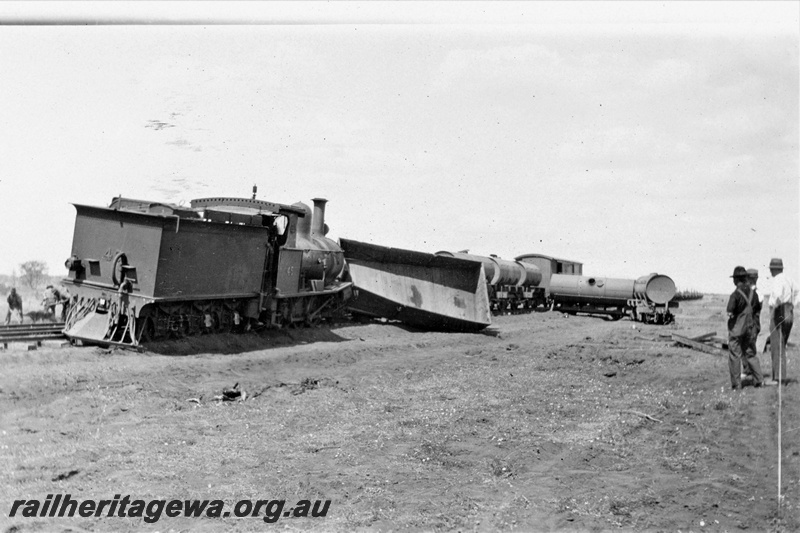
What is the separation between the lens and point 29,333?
37.1 ft

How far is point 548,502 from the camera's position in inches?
202

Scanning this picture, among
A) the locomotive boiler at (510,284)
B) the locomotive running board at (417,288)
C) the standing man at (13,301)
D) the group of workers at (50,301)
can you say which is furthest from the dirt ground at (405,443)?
the locomotive boiler at (510,284)

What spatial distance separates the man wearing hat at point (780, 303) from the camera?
26.0ft

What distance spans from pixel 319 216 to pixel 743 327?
39.3ft

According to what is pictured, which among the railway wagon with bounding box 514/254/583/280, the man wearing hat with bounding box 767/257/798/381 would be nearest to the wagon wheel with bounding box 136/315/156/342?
the man wearing hat with bounding box 767/257/798/381

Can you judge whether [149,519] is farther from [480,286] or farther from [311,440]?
[480,286]

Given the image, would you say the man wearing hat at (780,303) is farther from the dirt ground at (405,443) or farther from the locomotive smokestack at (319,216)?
the locomotive smokestack at (319,216)

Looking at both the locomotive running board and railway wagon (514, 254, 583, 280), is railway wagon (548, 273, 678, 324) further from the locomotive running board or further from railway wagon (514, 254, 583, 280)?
the locomotive running board

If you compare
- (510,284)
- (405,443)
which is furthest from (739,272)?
(510,284)

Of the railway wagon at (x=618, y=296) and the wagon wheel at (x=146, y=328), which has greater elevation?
the railway wagon at (x=618, y=296)

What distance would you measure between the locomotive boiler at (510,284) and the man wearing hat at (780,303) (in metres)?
17.6

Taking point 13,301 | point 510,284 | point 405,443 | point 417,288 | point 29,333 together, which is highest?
point 510,284

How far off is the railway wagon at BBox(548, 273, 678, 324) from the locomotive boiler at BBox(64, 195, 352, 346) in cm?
1599

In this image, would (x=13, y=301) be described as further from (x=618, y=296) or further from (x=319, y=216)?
(x=618, y=296)
